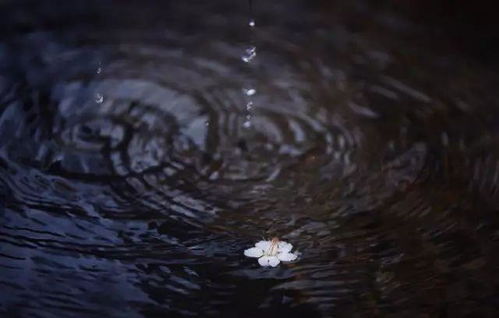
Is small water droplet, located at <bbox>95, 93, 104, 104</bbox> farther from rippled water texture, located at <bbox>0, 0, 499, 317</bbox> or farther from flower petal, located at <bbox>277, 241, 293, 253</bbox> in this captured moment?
flower petal, located at <bbox>277, 241, 293, 253</bbox>

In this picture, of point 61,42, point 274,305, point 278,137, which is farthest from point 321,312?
point 61,42

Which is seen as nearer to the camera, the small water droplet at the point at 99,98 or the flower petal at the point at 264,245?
the flower petal at the point at 264,245

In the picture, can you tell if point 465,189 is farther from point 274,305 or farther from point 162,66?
point 162,66

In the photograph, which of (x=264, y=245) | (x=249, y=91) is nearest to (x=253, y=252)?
(x=264, y=245)

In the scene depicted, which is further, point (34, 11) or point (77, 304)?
point (34, 11)

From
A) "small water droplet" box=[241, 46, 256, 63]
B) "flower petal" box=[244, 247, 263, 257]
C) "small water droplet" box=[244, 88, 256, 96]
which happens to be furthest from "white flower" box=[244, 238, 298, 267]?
"small water droplet" box=[241, 46, 256, 63]

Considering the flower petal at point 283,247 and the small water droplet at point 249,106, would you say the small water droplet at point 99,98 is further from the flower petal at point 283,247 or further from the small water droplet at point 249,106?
the flower petal at point 283,247

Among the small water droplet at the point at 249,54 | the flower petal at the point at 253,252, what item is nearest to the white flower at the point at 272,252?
the flower petal at the point at 253,252
